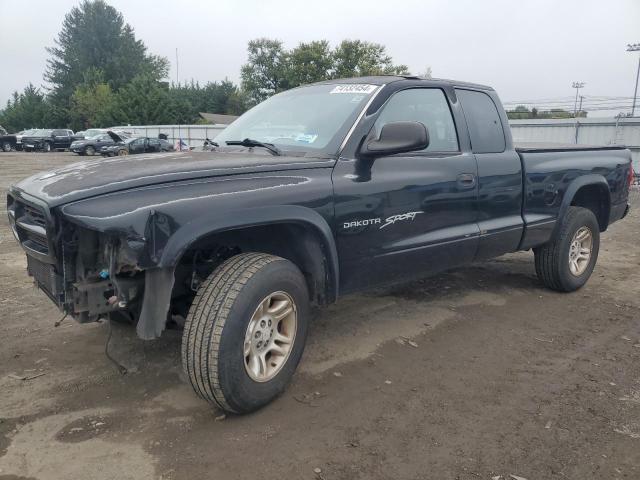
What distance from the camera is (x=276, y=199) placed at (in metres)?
2.91

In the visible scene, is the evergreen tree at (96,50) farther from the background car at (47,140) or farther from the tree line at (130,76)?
the background car at (47,140)

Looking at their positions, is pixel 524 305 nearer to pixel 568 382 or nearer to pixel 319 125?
pixel 568 382

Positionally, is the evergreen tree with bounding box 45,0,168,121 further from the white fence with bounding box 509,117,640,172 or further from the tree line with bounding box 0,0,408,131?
the white fence with bounding box 509,117,640,172

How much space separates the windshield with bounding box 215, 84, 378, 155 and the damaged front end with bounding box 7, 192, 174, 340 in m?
1.36

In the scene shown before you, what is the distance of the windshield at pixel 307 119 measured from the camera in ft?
11.4

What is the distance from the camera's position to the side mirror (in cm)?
322

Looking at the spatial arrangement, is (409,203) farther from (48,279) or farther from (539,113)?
(539,113)

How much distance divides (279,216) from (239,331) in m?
0.65

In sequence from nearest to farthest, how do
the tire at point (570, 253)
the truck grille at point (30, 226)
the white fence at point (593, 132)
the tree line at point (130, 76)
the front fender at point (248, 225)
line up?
1. the front fender at point (248, 225)
2. the truck grille at point (30, 226)
3. the tire at point (570, 253)
4. the white fence at point (593, 132)
5. the tree line at point (130, 76)

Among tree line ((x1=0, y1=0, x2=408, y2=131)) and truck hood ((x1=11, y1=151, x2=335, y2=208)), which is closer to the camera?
truck hood ((x1=11, y1=151, x2=335, y2=208))

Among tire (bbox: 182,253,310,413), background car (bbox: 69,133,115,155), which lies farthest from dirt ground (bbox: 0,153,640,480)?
background car (bbox: 69,133,115,155)

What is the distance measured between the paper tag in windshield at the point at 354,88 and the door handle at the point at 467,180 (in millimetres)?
949

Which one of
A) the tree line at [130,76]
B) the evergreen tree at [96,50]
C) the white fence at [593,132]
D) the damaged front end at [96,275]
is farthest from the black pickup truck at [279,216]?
the evergreen tree at [96,50]

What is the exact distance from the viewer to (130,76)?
76562 mm
